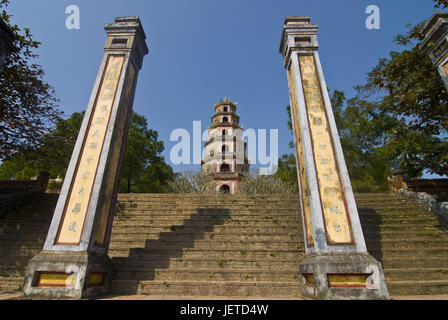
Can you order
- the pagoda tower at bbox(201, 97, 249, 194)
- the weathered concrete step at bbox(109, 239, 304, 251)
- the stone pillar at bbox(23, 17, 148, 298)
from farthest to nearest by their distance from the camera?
the pagoda tower at bbox(201, 97, 249, 194), the weathered concrete step at bbox(109, 239, 304, 251), the stone pillar at bbox(23, 17, 148, 298)

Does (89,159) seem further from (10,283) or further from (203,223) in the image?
(203,223)

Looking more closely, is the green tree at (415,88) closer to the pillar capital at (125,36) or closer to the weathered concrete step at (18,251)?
the pillar capital at (125,36)

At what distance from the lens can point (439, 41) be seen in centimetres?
582

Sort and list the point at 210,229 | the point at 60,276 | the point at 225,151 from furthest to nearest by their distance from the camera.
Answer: the point at 225,151, the point at 210,229, the point at 60,276

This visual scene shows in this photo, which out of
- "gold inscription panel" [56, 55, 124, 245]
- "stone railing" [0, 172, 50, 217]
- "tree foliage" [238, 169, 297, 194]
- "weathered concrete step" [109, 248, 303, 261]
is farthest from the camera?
"tree foliage" [238, 169, 297, 194]

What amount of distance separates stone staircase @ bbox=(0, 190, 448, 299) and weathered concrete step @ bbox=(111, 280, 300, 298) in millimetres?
18

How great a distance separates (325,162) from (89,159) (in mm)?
5207

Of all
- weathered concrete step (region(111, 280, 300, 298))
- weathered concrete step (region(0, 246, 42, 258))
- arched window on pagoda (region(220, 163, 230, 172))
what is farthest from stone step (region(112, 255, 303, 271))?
arched window on pagoda (region(220, 163, 230, 172))

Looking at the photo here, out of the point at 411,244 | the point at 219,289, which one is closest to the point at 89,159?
the point at 219,289

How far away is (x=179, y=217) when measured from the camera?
26.5 feet

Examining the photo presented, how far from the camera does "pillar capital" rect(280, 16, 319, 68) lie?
6.50 meters

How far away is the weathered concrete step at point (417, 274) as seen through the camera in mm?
5109

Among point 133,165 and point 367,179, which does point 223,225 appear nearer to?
point 133,165

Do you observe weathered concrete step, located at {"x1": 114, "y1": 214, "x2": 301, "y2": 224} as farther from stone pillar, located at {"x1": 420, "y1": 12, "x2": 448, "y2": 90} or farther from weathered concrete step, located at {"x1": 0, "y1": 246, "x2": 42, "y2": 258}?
stone pillar, located at {"x1": 420, "y1": 12, "x2": 448, "y2": 90}
